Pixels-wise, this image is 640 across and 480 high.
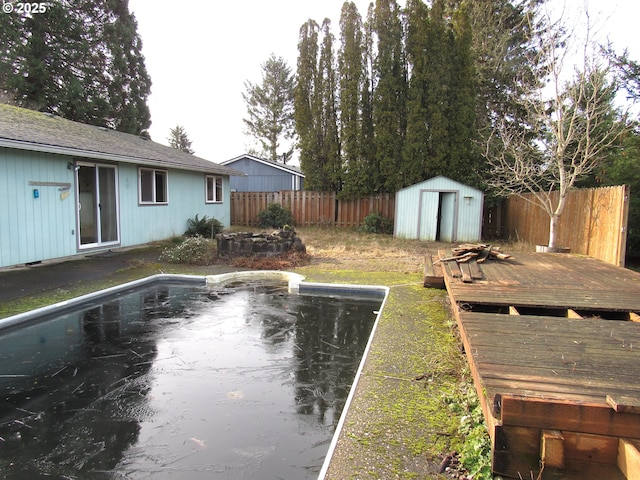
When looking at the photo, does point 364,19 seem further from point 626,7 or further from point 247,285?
point 247,285

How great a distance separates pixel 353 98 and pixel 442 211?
21.3 feet

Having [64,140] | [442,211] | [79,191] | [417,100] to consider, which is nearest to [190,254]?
[64,140]

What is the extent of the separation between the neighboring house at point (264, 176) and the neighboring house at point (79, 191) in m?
8.62

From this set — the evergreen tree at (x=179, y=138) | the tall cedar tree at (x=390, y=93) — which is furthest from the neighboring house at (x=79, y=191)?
the evergreen tree at (x=179, y=138)

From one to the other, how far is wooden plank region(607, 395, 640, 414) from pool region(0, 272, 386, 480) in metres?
1.54

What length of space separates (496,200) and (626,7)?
23.9 ft

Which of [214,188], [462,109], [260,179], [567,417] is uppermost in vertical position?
[462,109]

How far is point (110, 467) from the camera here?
7.80ft

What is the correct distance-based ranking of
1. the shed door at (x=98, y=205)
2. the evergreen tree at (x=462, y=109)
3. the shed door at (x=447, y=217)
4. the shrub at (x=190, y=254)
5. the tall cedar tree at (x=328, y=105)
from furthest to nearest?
the tall cedar tree at (x=328, y=105)
the evergreen tree at (x=462, y=109)
the shed door at (x=447, y=217)
the shed door at (x=98, y=205)
the shrub at (x=190, y=254)

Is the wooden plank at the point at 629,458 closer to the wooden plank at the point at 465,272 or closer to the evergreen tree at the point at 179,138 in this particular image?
the wooden plank at the point at 465,272

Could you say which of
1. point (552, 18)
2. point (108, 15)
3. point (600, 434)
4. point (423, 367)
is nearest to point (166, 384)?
point (423, 367)

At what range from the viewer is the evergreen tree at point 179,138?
38.5 metres

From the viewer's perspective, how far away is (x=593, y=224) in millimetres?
8234

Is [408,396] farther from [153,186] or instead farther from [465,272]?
[153,186]
